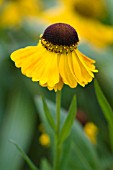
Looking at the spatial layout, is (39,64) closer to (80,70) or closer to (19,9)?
(80,70)

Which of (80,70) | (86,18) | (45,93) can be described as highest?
(80,70)

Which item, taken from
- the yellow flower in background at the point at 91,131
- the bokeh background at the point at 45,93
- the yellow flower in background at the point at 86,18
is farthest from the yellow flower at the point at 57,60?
the yellow flower in background at the point at 86,18

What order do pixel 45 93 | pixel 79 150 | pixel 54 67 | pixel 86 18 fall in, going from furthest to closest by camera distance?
1. pixel 86 18
2. pixel 45 93
3. pixel 79 150
4. pixel 54 67

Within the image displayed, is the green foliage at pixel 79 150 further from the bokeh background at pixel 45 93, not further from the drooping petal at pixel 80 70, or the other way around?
the drooping petal at pixel 80 70

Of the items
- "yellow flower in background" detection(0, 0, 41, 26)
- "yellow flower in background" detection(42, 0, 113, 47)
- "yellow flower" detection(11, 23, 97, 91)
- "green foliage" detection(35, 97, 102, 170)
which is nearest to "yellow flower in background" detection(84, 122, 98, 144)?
"green foliage" detection(35, 97, 102, 170)

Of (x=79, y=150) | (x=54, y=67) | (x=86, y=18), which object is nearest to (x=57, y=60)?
(x=54, y=67)

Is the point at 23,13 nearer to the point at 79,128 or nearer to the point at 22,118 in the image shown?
the point at 22,118
